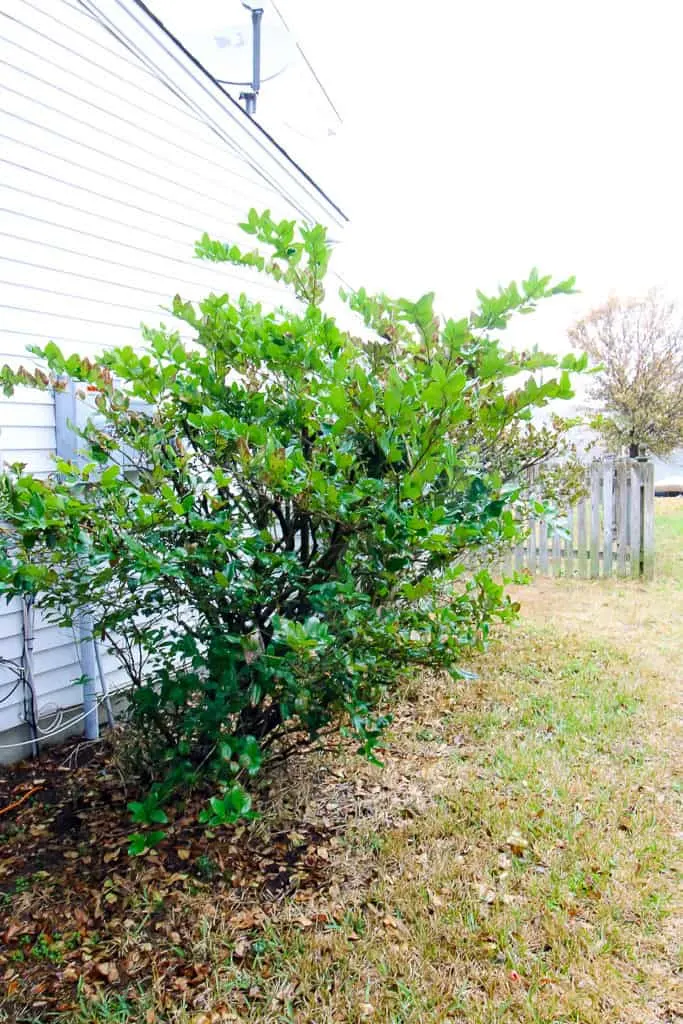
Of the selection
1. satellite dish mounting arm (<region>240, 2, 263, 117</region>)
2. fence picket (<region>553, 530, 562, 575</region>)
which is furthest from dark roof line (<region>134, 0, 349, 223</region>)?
fence picket (<region>553, 530, 562, 575</region>)

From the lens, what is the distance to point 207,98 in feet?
13.9

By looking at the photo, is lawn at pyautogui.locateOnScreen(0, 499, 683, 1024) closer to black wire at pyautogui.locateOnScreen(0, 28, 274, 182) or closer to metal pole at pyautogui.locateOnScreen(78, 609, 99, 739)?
metal pole at pyautogui.locateOnScreen(78, 609, 99, 739)

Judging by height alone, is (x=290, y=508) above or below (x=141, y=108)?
below

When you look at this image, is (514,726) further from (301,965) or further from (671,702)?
(301,965)

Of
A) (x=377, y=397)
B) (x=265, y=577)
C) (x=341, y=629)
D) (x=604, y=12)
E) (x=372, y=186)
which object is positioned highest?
(x=604, y=12)

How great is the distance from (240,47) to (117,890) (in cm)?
656

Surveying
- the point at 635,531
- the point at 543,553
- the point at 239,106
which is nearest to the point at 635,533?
the point at 635,531

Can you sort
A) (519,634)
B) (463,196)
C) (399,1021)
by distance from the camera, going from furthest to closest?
(463,196) < (519,634) < (399,1021)

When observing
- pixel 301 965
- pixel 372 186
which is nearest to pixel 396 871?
pixel 301 965

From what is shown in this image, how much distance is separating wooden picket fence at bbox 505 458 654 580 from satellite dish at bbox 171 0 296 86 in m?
4.99

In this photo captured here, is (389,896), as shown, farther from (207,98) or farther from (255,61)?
(255,61)

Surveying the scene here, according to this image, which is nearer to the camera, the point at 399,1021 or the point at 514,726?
the point at 399,1021

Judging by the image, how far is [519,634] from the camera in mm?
5059

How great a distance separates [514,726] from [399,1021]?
1898 millimetres
